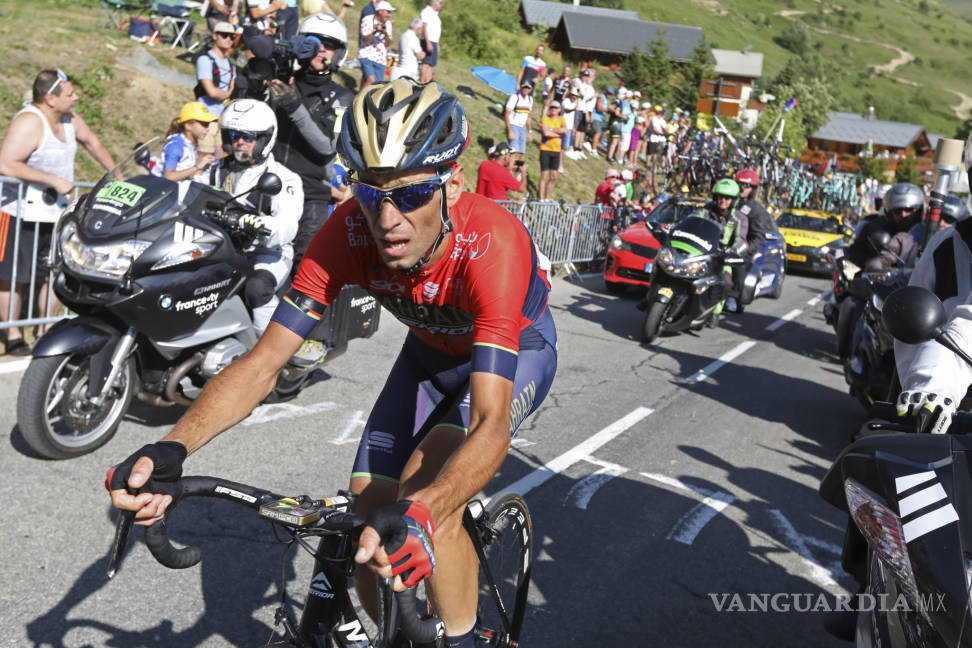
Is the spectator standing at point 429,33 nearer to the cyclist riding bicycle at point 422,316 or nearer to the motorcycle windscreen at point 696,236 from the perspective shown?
the motorcycle windscreen at point 696,236

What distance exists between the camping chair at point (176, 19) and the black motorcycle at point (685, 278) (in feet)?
36.2

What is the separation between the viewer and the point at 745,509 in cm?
586

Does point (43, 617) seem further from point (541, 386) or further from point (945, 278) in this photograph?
point (945, 278)

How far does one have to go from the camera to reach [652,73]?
4309cm

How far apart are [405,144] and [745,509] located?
4101 mm

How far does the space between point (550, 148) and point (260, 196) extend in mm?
12065

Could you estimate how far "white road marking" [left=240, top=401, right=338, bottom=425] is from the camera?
6484mm

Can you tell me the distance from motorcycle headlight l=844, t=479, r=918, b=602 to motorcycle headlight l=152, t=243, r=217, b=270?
13.5 feet

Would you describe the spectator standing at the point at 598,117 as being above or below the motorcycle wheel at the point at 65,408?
below

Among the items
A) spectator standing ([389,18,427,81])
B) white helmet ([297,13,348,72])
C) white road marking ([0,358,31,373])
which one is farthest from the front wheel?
spectator standing ([389,18,427,81])

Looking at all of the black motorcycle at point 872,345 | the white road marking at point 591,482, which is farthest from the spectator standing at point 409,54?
the white road marking at point 591,482

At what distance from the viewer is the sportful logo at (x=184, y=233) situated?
18.5 feet

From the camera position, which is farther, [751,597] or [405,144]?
[751,597]

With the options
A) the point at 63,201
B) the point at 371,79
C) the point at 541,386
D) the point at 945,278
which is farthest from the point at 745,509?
the point at 371,79
